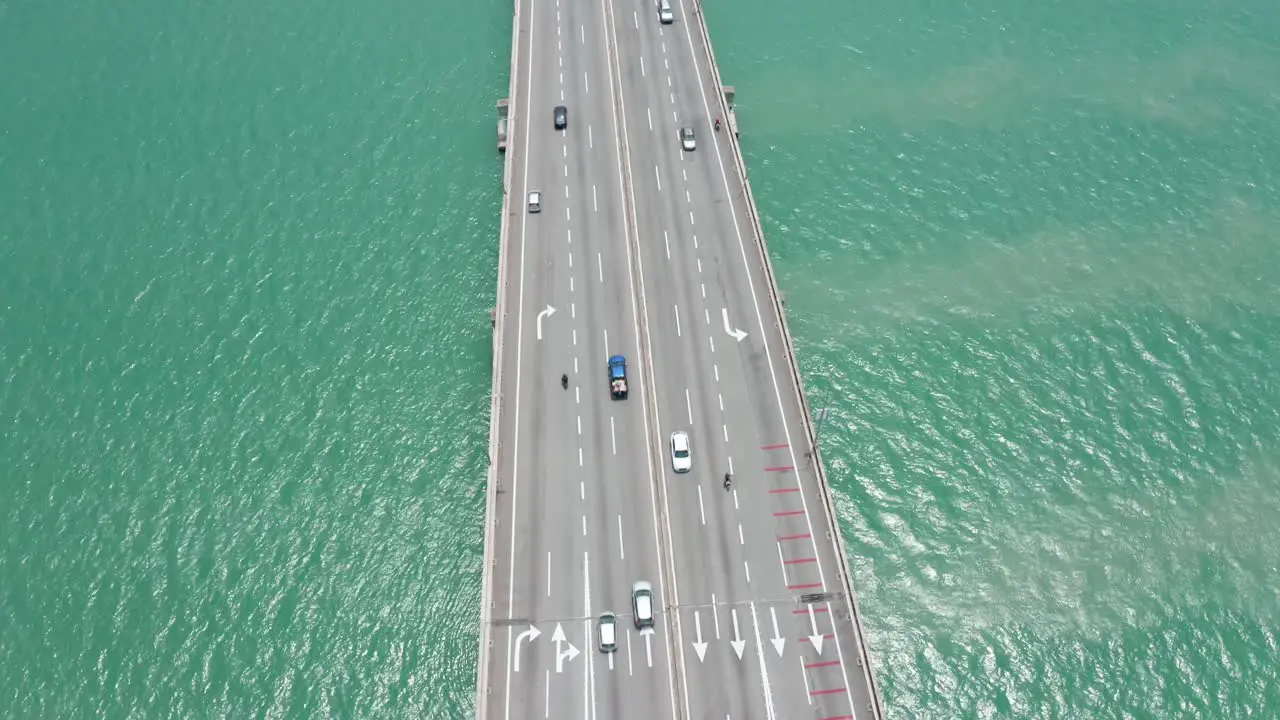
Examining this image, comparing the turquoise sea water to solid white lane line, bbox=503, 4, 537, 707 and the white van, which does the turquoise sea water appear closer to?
solid white lane line, bbox=503, 4, 537, 707

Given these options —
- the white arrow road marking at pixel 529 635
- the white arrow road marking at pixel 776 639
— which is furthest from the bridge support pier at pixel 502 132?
the white arrow road marking at pixel 776 639

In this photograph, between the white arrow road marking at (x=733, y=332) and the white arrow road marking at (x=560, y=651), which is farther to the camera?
the white arrow road marking at (x=733, y=332)

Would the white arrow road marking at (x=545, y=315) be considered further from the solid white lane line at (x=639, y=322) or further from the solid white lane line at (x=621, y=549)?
the solid white lane line at (x=621, y=549)

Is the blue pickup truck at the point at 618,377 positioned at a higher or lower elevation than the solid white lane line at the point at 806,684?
higher

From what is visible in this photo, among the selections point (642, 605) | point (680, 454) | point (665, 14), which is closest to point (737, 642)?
point (642, 605)

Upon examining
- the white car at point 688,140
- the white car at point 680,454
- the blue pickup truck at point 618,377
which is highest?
the white car at point 688,140

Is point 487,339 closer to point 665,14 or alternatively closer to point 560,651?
point 560,651
